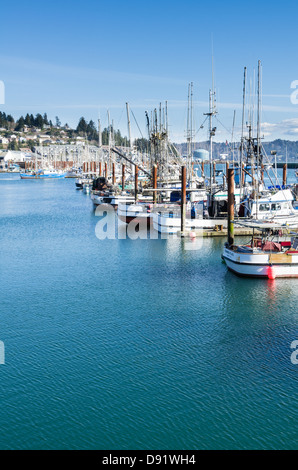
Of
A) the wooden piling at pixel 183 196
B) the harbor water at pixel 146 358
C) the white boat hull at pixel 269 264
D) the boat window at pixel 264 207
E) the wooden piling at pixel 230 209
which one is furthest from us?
the wooden piling at pixel 183 196

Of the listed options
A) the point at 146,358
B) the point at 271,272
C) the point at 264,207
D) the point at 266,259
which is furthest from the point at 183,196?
the point at 146,358

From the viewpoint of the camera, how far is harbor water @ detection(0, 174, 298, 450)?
17547 mm

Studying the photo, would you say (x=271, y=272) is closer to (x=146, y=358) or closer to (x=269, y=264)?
(x=269, y=264)

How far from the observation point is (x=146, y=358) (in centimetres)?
2297

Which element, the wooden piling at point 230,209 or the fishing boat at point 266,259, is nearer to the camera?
the fishing boat at point 266,259

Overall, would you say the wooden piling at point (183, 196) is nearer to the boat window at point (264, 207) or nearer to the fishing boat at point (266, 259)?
the boat window at point (264, 207)

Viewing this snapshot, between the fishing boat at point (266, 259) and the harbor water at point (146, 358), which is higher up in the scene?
the fishing boat at point (266, 259)

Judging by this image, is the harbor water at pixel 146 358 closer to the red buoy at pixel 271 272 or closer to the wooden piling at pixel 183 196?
the red buoy at pixel 271 272

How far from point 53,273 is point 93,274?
10.7 feet

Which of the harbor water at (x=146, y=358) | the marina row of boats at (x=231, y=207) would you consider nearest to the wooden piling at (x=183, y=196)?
the marina row of boats at (x=231, y=207)

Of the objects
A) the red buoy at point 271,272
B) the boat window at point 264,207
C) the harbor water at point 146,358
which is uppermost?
the boat window at point 264,207

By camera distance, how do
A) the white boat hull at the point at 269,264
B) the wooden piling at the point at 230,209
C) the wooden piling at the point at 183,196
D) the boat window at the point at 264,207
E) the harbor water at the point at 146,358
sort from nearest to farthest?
the harbor water at the point at 146,358 → the white boat hull at the point at 269,264 → the wooden piling at the point at 230,209 → the boat window at the point at 264,207 → the wooden piling at the point at 183,196

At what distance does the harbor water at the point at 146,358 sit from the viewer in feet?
57.6
